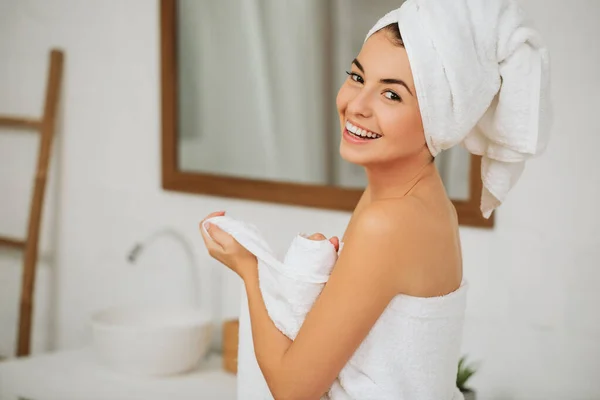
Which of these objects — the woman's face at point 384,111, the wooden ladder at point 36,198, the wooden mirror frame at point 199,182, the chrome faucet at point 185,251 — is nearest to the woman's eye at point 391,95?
the woman's face at point 384,111

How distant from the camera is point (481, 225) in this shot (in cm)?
165

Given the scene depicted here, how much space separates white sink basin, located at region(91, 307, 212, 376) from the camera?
1941 millimetres

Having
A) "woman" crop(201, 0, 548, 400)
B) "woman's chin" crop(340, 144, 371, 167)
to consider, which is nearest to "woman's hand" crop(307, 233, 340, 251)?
"woman" crop(201, 0, 548, 400)

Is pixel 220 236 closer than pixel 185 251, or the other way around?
pixel 220 236

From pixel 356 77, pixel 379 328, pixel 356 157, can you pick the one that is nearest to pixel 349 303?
pixel 379 328

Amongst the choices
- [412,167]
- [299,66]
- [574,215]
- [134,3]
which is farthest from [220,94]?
[412,167]

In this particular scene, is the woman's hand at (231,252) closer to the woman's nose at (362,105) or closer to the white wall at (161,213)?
the woman's nose at (362,105)

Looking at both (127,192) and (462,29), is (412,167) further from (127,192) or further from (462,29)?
(127,192)

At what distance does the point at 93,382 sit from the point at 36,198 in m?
0.74

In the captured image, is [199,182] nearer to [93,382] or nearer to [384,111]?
[93,382]

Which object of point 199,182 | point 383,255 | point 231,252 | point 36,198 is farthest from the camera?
point 36,198

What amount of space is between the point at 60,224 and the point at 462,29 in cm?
194

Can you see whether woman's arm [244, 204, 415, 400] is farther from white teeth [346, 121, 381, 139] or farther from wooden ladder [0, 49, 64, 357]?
wooden ladder [0, 49, 64, 357]

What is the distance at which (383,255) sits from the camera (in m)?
1.02
